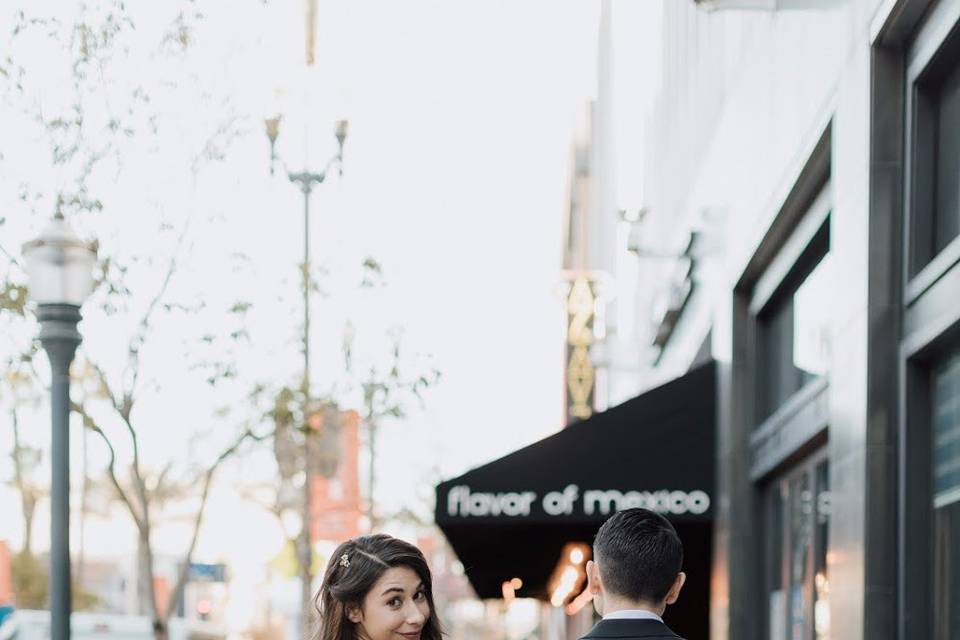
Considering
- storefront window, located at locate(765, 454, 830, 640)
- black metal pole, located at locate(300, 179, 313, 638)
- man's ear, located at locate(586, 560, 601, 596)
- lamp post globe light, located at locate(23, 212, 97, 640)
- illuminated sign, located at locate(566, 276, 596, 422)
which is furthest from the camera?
illuminated sign, located at locate(566, 276, 596, 422)

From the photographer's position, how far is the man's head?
5008 millimetres

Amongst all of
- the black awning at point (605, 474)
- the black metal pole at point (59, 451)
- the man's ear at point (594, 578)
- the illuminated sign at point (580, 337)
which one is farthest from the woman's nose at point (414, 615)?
the illuminated sign at point (580, 337)

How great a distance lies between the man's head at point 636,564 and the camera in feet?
16.4

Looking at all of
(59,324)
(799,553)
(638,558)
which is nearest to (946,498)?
(638,558)

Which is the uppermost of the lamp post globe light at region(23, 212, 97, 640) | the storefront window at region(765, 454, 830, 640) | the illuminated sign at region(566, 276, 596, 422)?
the illuminated sign at region(566, 276, 596, 422)

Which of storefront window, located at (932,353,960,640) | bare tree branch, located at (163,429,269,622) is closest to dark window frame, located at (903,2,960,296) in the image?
storefront window, located at (932,353,960,640)

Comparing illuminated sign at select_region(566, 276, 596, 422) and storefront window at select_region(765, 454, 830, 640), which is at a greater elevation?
illuminated sign at select_region(566, 276, 596, 422)

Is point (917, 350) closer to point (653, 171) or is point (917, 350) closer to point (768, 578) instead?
point (768, 578)

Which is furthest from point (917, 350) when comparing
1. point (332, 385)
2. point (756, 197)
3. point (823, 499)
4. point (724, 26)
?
point (332, 385)

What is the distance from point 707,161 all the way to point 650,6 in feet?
28.2

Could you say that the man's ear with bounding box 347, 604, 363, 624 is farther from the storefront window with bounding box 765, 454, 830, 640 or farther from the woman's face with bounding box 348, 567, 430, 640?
the storefront window with bounding box 765, 454, 830, 640

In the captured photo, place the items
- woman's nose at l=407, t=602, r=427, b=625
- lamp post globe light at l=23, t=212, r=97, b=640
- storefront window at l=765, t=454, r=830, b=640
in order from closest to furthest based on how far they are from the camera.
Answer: woman's nose at l=407, t=602, r=427, b=625
storefront window at l=765, t=454, r=830, b=640
lamp post globe light at l=23, t=212, r=97, b=640

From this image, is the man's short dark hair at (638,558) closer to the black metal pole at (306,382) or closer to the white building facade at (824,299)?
the white building facade at (824,299)

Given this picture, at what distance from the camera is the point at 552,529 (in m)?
15.6
